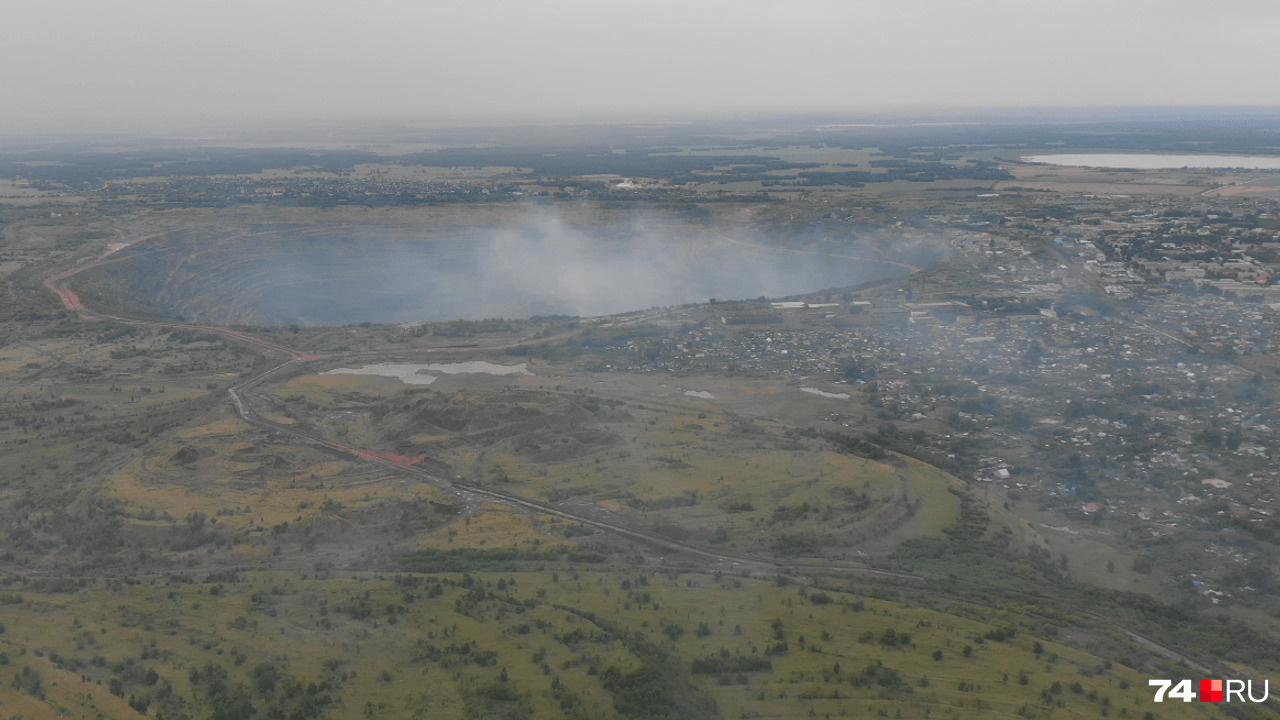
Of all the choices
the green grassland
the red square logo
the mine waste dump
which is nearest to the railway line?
the red square logo

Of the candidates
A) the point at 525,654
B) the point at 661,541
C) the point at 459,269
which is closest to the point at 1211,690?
the point at 661,541

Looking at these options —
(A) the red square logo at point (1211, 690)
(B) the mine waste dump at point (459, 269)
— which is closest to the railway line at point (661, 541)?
(A) the red square logo at point (1211, 690)

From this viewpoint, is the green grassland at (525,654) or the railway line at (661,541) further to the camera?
the railway line at (661,541)

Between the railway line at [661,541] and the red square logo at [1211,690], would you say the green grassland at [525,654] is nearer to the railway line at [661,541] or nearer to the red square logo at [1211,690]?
the red square logo at [1211,690]

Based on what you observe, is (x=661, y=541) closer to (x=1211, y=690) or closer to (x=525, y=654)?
A: (x=525, y=654)

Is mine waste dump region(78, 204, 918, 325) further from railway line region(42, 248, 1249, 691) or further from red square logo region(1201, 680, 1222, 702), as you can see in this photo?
red square logo region(1201, 680, 1222, 702)

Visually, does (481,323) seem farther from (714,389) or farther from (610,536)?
(610,536)
